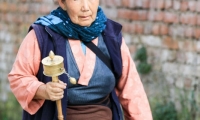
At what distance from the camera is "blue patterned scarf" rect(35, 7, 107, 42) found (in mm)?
4195

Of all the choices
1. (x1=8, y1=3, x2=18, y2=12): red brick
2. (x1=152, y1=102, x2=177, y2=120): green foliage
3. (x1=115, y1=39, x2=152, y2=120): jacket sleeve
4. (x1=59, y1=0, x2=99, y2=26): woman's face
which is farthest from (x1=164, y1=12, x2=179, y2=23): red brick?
(x1=59, y1=0, x2=99, y2=26): woman's face

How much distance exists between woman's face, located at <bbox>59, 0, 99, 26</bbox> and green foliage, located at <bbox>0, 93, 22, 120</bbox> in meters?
4.40

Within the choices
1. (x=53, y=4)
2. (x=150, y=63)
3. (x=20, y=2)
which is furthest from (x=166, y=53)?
(x=20, y=2)

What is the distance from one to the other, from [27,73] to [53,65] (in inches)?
17.3

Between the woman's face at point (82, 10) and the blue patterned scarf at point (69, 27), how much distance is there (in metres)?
0.03

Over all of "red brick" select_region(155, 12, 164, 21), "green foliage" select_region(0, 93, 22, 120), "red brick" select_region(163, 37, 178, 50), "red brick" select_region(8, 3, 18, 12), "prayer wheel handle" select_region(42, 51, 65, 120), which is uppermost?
"prayer wheel handle" select_region(42, 51, 65, 120)

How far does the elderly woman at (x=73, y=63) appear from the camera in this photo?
413cm

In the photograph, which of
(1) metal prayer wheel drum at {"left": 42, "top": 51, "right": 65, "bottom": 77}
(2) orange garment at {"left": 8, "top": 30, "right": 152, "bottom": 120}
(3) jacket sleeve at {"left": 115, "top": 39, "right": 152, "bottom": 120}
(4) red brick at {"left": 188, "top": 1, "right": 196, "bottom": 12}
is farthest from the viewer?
(4) red brick at {"left": 188, "top": 1, "right": 196, "bottom": 12}

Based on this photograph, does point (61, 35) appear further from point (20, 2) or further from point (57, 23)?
point (20, 2)

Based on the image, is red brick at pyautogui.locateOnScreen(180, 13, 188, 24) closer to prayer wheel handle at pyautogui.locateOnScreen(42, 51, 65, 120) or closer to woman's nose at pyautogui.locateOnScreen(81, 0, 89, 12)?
woman's nose at pyautogui.locateOnScreen(81, 0, 89, 12)

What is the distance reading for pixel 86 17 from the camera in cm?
420

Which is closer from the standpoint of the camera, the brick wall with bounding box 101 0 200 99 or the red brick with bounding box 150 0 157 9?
the brick wall with bounding box 101 0 200 99

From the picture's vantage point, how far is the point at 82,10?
4176 mm

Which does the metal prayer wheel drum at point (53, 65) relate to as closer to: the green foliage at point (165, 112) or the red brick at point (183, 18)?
the red brick at point (183, 18)
